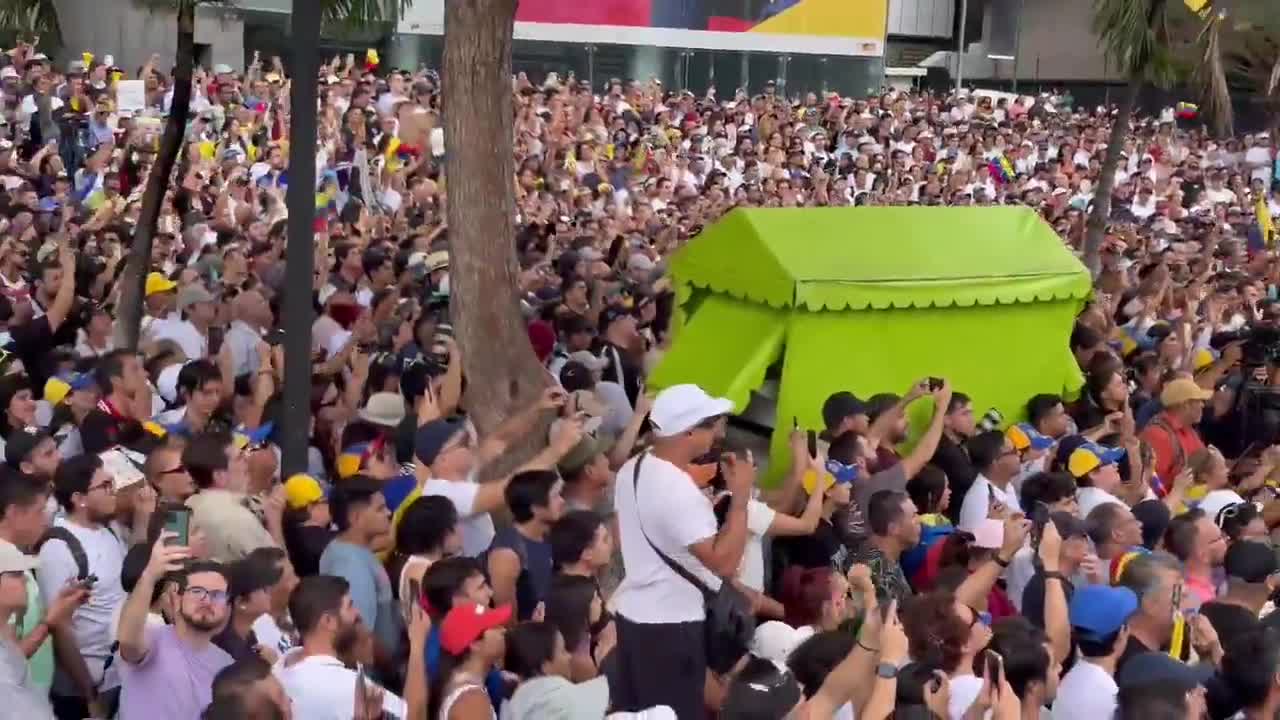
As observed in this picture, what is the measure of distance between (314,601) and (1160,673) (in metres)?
2.35

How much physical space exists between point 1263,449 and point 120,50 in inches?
681

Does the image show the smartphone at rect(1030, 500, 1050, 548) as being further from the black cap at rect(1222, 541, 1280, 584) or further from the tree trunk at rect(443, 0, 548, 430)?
the tree trunk at rect(443, 0, 548, 430)

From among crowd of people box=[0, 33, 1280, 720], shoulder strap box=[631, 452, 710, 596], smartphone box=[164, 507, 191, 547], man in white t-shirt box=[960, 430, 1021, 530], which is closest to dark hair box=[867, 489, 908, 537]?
crowd of people box=[0, 33, 1280, 720]

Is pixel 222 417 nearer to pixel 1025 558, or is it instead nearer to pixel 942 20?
pixel 1025 558

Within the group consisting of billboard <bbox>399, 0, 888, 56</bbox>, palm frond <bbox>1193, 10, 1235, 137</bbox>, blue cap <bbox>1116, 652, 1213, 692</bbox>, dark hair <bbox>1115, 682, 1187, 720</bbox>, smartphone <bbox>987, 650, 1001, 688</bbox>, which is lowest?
blue cap <bbox>1116, 652, 1213, 692</bbox>

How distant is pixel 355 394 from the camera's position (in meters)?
8.20

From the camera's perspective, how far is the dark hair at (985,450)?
729 centimetres

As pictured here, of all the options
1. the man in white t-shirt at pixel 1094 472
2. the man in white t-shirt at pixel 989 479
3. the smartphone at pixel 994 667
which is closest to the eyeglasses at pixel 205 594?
the smartphone at pixel 994 667

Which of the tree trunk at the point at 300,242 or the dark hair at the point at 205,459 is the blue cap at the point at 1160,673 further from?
the tree trunk at the point at 300,242

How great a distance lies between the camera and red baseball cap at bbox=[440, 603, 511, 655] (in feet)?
15.4

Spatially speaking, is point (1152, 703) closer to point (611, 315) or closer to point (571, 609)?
point (571, 609)

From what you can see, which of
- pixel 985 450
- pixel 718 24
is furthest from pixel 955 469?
pixel 718 24

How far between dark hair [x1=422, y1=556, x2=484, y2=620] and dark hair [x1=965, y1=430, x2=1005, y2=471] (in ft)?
9.77

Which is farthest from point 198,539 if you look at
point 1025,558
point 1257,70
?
point 1257,70
